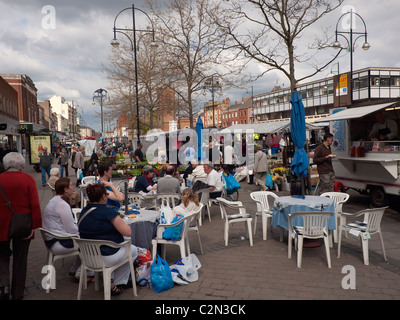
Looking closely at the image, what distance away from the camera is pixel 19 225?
3.84 m

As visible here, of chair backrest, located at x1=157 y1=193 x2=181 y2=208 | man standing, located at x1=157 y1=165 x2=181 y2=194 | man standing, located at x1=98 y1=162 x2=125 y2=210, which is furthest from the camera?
man standing, located at x1=157 y1=165 x2=181 y2=194

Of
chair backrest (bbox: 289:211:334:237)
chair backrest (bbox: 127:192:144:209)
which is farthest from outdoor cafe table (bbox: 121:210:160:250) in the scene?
chair backrest (bbox: 289:211:334:237)

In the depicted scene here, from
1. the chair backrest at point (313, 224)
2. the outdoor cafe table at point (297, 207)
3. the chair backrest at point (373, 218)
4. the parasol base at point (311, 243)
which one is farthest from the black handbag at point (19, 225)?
the chair backrest at point (373, 218)

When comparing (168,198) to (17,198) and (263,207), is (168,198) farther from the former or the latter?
(17,198)

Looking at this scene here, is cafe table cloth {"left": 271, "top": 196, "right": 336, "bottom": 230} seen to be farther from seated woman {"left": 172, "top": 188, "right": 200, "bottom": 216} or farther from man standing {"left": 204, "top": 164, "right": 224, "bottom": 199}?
man standing {"left": 204, "top": 164, "right": 224, "bottom": 199}

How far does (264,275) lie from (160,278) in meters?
1.52

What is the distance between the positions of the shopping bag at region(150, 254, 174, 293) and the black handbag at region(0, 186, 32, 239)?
1.63 m

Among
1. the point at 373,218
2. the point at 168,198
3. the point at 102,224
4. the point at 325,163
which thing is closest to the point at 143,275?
the point at 102,224

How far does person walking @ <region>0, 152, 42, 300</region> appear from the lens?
385 cm

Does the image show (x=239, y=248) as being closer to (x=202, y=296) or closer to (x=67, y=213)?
(x=202, y=296)

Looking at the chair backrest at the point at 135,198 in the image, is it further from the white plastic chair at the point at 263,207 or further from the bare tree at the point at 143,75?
the bare tree at the point at 143,75
